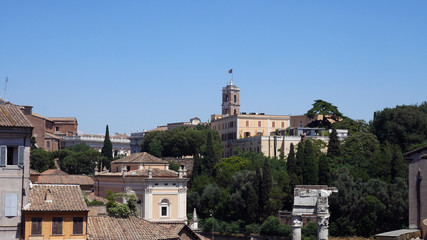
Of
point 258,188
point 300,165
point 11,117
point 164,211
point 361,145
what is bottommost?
point 164,211

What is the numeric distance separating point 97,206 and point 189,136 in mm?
86651

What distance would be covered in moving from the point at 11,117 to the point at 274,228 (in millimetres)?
48433

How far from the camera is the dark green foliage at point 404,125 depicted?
96.9m

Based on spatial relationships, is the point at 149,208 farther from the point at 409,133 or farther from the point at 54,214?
the point at 409,133

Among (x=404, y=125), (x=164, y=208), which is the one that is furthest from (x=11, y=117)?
(x=404, y=125)

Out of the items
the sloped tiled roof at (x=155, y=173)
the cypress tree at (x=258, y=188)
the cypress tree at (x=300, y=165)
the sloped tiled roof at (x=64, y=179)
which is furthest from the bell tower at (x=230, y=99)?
the sloped tiled roof at (x=155, y=173)

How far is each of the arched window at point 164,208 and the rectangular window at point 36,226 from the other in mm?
36060

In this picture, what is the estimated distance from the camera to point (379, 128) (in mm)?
107750

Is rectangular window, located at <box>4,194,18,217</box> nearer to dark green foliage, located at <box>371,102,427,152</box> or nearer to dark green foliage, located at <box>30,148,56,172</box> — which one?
dark green foliage, located at <box>371,102,427,152</box>

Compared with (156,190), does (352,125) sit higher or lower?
higher

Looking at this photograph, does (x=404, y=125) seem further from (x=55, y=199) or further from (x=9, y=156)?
(x=9, y=156)

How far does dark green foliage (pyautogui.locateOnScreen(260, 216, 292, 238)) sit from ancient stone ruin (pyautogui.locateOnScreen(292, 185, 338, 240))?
4364 cm

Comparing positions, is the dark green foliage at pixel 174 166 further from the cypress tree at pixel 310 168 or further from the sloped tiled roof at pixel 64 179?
the sloped tiled roof at pixel 64 179

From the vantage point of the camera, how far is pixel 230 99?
170m
